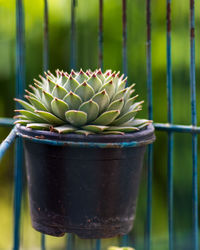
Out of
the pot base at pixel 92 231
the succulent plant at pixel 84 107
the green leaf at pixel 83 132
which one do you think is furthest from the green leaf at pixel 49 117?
the pot base at pixel 92 231

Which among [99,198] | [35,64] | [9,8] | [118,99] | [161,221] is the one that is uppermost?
[9,8]

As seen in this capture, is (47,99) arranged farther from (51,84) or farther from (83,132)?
(83,132)

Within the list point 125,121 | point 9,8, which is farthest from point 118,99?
point 9,8

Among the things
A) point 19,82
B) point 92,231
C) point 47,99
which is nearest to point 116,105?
point 47,99

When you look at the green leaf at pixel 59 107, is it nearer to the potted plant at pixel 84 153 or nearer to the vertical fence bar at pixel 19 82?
the potted plant at pixel 84 153

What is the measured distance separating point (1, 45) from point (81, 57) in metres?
0.61

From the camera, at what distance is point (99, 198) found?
1870mm

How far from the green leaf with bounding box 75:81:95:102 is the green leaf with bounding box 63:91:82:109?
0.03m

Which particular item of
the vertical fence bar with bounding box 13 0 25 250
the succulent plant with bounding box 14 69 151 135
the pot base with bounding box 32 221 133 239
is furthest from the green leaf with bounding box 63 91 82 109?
the vertical fence bar with bounding box 13 0 25 250

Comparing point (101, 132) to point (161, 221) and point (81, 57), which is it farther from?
point (161, 221)

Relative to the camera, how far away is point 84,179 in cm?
184

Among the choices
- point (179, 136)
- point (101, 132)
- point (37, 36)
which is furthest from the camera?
point (37, 36)

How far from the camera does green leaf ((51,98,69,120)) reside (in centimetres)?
182

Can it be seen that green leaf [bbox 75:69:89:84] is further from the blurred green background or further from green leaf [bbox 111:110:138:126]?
the blurred green background
